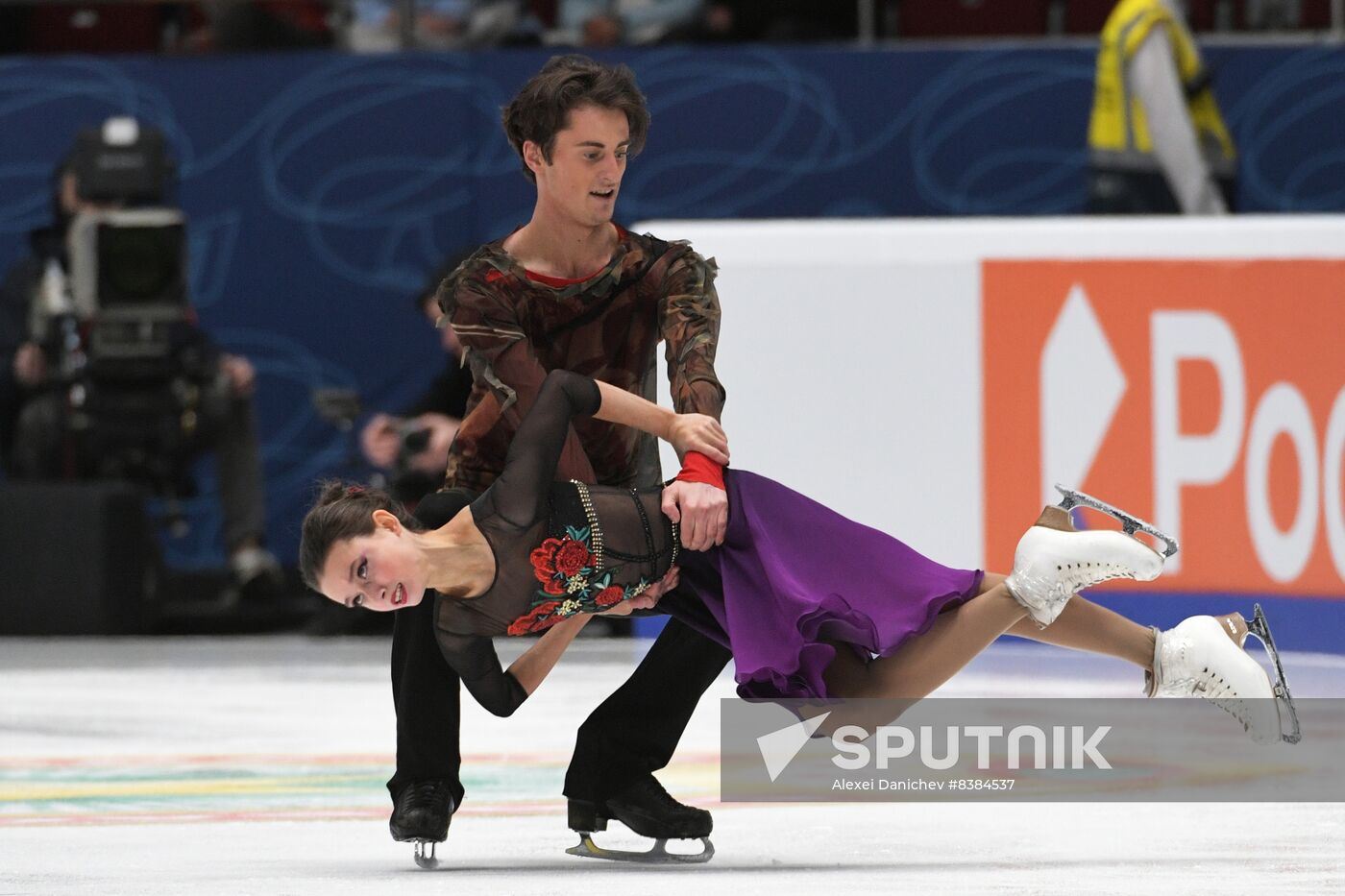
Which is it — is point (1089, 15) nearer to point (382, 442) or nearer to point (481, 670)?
point (382, 442)

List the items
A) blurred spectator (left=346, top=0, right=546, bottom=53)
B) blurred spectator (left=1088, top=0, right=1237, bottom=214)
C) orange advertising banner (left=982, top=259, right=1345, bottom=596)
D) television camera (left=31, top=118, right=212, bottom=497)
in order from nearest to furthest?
orange advertising banner (left=982, top=259, right=1345, bottom=596) → blurred spectator (left=1088, top=0, right=1237, bottom=214) → television camera (left=31, top=118, right=212, bottom=497) → blurred spectator (left=346, top=0, right=546, bottom=53)

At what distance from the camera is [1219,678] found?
3.60 meters

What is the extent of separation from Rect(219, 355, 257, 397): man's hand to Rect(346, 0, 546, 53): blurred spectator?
1.36 metres

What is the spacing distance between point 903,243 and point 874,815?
2.64 m

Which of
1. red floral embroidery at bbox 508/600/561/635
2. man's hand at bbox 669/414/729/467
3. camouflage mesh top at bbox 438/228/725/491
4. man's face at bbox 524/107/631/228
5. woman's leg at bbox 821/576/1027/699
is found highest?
man's face at bbox 524/107/631/228

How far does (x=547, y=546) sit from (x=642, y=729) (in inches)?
19.8

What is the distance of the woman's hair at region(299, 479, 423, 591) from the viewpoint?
11.5 ft

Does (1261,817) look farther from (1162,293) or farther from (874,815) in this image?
(1162,293)

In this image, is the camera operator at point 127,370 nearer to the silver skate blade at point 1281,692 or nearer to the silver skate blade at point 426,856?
the silver skate blade at point 426,856

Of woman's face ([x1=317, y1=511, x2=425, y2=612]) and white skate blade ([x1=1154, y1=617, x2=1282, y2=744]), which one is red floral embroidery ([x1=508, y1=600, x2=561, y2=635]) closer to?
woman's face ([x1=317, y1=511, x2=425, y2=612])

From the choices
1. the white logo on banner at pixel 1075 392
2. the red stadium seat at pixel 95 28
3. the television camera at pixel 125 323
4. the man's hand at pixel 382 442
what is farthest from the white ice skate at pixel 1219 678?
the red stadium seat at pixel 95 28

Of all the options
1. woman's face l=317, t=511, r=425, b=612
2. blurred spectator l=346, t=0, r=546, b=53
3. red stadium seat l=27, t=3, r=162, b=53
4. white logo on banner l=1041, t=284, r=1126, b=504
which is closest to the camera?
woman's face l=317, t=511, r=425, b=612

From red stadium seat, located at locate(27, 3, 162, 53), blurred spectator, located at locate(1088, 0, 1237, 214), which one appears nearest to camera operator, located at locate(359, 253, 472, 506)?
blurred spectator, located at locate(1088, 0, 1237, 214)

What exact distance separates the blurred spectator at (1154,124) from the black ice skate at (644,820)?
3865 mm
